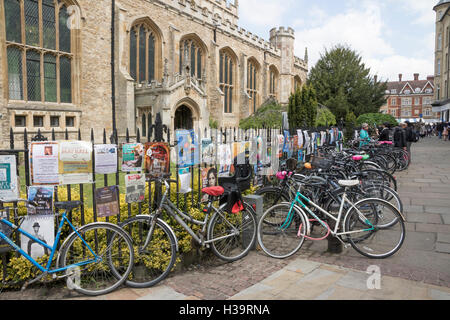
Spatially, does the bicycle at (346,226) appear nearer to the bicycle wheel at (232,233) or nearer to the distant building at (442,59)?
the bicycle wheel at (232,233)

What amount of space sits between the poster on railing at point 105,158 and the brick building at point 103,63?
6.43 metres

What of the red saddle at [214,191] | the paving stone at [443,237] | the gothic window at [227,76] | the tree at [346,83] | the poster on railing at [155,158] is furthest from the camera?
the tree at [346,83]

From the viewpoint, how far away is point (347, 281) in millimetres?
3400

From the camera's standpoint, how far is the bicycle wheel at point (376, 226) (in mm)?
4129

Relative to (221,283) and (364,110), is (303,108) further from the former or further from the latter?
(364,110)

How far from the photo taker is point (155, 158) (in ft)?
12.9

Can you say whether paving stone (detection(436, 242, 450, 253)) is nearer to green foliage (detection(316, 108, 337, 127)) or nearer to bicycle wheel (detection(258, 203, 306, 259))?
bicycle wheel (detection(258, 203, 306, 259))

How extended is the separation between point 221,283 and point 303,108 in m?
11.0

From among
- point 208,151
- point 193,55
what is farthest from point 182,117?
point 208,151

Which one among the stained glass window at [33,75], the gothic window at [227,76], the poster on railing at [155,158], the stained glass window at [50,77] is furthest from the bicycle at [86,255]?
the gothic window at [227,76]

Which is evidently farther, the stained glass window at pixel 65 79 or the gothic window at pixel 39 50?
the stained glass window at pixel 65 79

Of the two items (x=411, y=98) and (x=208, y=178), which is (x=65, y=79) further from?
(x=411, y=98)

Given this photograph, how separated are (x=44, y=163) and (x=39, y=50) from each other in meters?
13.4

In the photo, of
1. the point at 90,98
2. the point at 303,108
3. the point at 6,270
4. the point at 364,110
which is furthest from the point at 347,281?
the point at 364,110
